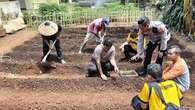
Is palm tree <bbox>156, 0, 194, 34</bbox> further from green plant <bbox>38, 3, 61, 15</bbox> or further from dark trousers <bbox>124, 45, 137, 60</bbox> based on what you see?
green plant <bbox>38, 3, 61, 15</bbox>

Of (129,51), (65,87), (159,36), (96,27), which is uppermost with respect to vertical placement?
(159,36)

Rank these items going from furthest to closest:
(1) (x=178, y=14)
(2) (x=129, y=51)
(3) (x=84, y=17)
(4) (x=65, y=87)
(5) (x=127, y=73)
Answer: (3) (x=84, y=17) → (1) (x=178, y=14) → (2) (x=129, y=51) → (5) (x=127, y=73) → (4) (x=65, y=87)

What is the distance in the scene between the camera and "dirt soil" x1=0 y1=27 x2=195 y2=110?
8.28 m

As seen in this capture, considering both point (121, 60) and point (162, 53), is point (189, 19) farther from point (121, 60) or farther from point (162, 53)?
point (162, 53)

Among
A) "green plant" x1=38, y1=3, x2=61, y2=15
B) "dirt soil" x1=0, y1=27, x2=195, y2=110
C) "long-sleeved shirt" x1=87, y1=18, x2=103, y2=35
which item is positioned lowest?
"dirt soil" x1=0, y1=27, x2=195, y2=110

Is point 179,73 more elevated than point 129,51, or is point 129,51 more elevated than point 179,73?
point 179,73

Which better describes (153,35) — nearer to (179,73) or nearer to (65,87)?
(65,87)

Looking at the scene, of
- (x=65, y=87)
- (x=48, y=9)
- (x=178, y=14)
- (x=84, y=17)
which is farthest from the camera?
(x=48, y=9)

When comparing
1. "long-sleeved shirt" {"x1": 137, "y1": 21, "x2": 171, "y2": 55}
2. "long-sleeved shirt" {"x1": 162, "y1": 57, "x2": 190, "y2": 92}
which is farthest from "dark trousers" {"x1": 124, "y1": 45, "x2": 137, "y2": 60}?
"long-sleeved shirt" {"x1": 162, "y1": 57, "x2": 190, "y2": 92}

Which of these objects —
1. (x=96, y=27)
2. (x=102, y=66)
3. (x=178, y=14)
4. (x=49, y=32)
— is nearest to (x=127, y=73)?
(x=102, y=66)

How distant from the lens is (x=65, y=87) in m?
9.48

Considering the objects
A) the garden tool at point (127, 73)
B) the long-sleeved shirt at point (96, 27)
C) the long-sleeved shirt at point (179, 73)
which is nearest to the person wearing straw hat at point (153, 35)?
the garden tool at point (127, 73)

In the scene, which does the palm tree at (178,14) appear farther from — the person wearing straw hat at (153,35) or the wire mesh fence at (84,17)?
the person wearing straw hat at (153,35)

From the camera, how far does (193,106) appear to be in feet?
26.5
